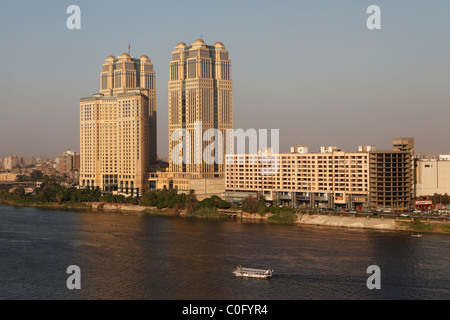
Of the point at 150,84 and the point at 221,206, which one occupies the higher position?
the point at 150,84

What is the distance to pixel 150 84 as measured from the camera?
108562mm

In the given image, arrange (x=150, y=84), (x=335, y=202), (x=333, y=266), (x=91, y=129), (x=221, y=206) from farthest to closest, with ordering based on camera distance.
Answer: (x=150, y=84), (x=91, y=129), (x=221, y=206), (x=335, y=202), (x=333, y=266)

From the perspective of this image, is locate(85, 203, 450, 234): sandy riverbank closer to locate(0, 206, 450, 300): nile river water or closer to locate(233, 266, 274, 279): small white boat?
locate(0, 206, 450, 300): nile river water

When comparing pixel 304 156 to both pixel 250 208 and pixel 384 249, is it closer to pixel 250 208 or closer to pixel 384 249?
pixel 250 208

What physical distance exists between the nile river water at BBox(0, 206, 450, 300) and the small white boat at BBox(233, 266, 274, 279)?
0.48m

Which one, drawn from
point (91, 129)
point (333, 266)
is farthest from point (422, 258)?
point (91, 129)

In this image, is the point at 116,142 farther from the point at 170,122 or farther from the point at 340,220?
the point at 340,220

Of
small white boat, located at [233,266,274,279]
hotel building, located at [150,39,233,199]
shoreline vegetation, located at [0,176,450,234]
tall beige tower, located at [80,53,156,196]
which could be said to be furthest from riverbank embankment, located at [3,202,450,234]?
small white boat, located at [233,266,274,279]

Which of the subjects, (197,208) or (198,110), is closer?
(197,208)

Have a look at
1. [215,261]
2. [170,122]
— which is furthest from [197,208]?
[215,261]

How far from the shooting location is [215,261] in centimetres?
3609

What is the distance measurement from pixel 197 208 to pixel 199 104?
2448cm

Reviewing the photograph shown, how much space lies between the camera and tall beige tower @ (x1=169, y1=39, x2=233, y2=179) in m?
86.1
